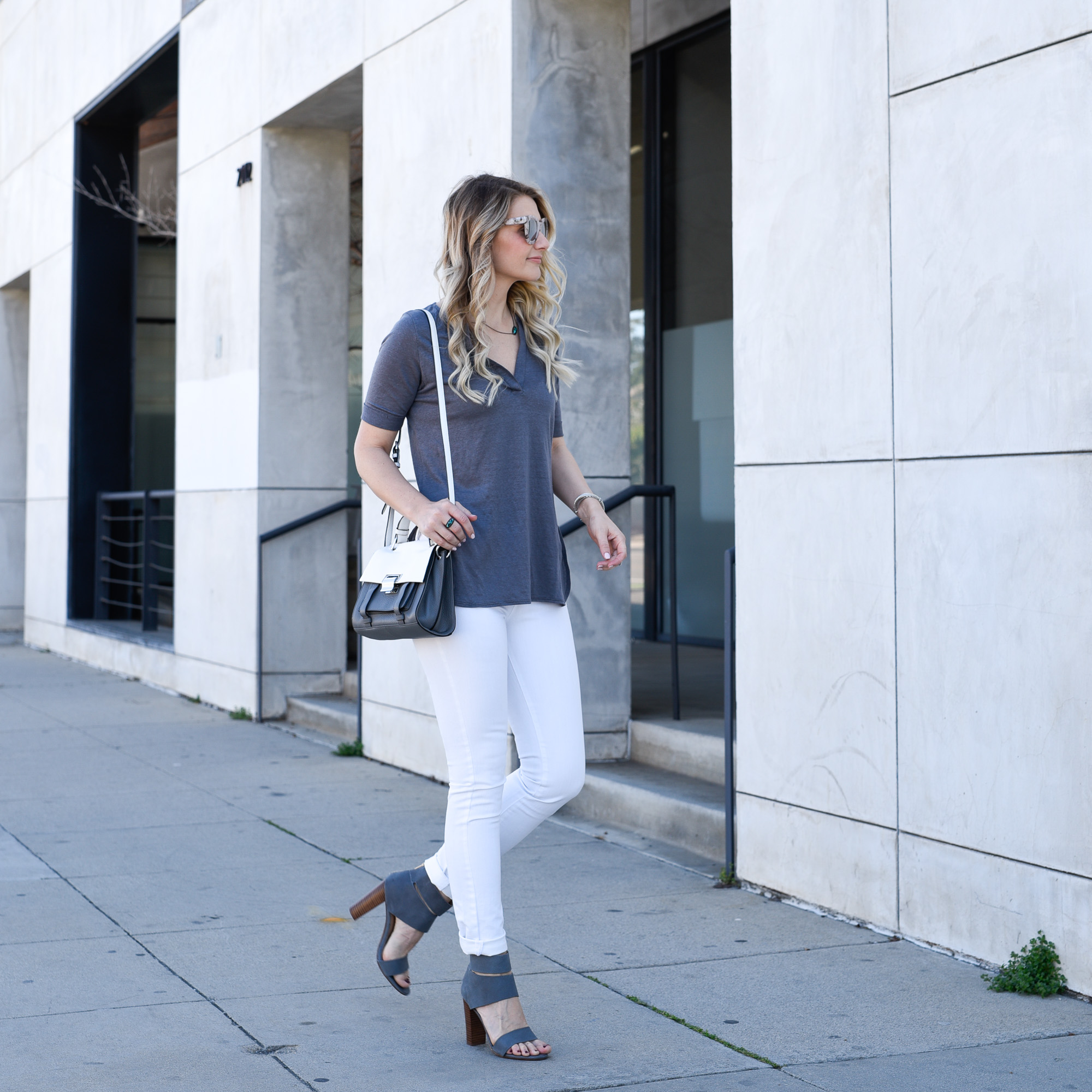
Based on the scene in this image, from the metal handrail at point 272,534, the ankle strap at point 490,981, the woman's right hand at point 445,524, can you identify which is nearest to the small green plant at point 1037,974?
the ankle strap at point 490,981

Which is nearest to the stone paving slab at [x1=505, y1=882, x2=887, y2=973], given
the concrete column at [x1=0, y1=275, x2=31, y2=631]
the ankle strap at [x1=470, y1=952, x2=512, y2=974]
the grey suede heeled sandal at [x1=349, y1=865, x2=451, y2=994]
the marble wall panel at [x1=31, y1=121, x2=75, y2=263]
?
the grey suede heeled sandal at [x1=349, y1=865, x2=451, y2=994]

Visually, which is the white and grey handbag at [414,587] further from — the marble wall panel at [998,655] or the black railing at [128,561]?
the black railing at [128,561]

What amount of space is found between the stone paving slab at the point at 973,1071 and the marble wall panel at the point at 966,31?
254 centimetres

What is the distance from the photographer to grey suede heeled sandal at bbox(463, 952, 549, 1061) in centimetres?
354

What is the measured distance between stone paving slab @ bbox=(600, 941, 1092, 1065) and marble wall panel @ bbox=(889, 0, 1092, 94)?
8.22ft

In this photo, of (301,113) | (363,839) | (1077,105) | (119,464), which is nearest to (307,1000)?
(363,839)

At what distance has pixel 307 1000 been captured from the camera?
400 cm

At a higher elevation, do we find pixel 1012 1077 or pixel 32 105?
pixel 32 105

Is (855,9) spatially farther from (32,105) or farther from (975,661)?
(32,105)

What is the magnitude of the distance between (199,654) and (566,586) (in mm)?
7053

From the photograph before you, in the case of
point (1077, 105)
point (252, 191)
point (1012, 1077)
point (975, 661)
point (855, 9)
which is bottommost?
point (1012, 1077)

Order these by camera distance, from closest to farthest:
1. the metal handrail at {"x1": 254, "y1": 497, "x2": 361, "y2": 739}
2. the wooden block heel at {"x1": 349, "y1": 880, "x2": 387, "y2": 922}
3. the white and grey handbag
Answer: the white and grey handbag
the wooden block heel at {"x1": 349, "y1": 880, "x2": 387, "y2": 922}
the metal handrail at {"x1": 254, "y1": 497, "x2": 361, "y2": 739}

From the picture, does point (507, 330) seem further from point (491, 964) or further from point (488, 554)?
point (491, 964)

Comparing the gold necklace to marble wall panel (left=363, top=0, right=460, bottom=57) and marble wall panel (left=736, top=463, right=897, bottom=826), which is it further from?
marble wall panel (left=363, top=0, right=460, bottom=57)
